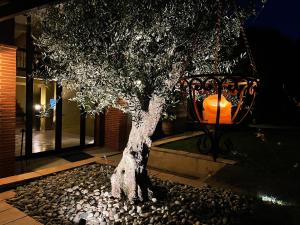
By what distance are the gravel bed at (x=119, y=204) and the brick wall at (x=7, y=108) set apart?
3.83 feet

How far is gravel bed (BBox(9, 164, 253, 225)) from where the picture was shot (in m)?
5.23

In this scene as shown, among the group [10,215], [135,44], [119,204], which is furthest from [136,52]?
[10,215]

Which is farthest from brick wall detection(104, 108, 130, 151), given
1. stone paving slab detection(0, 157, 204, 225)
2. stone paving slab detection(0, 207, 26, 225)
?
stone paving slab detection(0, 207, 26, 225)

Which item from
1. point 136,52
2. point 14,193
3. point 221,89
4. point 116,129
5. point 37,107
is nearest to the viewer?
point 221,89

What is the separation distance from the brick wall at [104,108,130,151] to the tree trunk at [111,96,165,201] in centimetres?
504

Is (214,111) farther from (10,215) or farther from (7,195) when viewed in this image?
(7,195)

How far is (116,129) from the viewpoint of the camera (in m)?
11.3

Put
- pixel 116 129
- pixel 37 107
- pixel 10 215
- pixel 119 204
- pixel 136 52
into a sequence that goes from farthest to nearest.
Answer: pixel 116 129 < pixel 37 107 < pixel 119 204 < pixel 136 52 < pixel 10 215

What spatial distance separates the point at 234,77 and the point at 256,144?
11.9 metres

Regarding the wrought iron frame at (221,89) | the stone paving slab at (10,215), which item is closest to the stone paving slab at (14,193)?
the stone paving slab at (10,215)

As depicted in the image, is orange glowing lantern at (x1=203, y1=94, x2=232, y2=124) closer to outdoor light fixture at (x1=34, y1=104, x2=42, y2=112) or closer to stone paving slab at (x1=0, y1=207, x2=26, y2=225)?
stone paving slab at (x1=0, y1=207, x2=26, y2=225)

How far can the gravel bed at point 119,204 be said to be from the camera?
523cm

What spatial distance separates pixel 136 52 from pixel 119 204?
3126 mm

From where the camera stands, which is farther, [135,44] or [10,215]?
[135,44]
